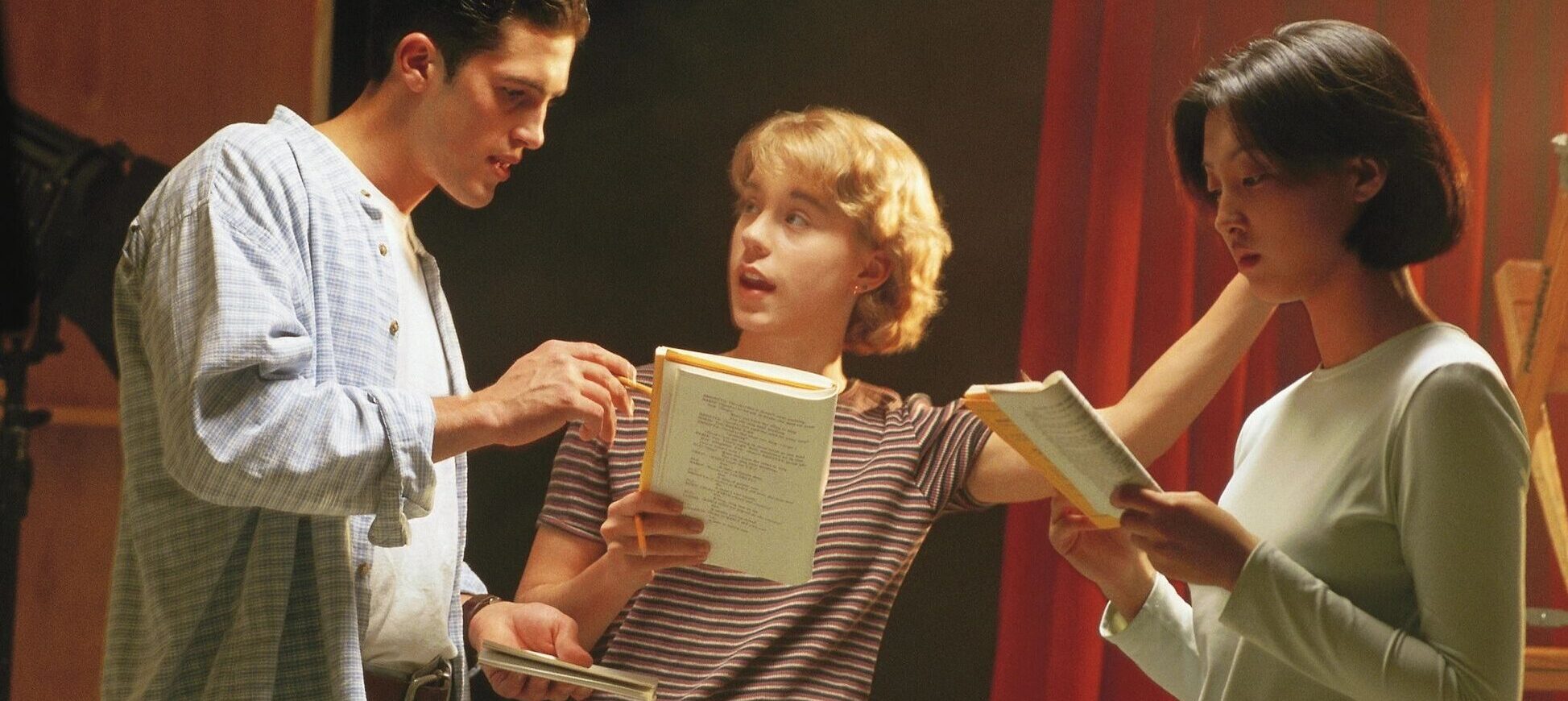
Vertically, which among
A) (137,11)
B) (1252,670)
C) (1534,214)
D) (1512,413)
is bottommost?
(1252,670)

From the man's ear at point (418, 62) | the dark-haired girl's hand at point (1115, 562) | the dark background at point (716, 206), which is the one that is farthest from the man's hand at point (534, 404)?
the dark background at point (716, 206)

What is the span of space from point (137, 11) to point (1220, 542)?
6.44 feet

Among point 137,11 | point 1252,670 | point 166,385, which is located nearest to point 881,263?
point 1252,670

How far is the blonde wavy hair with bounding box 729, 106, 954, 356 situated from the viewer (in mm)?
1963

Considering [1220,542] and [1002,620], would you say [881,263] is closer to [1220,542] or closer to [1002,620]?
[1002,620]

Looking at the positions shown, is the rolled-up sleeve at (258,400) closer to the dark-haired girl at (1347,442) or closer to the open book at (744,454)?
the open book at (744,454)

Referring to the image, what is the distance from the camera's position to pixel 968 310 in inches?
94.9

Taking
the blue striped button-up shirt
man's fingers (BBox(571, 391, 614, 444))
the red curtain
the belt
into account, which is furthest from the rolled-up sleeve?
the red curtain

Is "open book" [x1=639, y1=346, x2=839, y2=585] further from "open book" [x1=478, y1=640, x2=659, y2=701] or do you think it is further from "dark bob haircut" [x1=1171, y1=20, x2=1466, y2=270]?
"dark bob haircut" [x1=1171, y1=20, x2=1466, y2=270]

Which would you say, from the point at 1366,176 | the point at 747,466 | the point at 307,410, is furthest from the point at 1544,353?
the point at 307,410

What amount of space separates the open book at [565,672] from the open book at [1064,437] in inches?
20.8

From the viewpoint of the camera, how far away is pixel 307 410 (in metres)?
1.31

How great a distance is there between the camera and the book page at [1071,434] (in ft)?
4.16

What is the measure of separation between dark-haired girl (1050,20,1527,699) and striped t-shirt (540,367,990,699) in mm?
351
